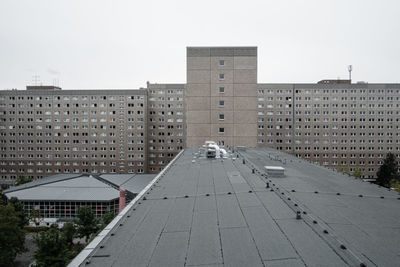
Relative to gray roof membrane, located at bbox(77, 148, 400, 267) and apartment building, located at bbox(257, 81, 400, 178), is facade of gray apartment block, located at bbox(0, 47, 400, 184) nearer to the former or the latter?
apartment building, located at bbox(257, 81, 400, 178)

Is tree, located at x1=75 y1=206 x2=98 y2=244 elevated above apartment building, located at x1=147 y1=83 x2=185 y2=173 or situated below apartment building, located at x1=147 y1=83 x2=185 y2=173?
below

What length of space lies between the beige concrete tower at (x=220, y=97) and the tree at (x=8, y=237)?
23470 mm

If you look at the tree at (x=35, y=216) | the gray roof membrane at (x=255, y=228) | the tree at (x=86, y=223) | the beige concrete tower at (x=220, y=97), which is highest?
the beige concrete tower at (x=220, y=97)

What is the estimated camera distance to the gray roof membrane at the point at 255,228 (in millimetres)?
5918

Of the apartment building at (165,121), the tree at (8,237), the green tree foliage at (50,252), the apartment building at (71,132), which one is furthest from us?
the apartment building at (165,121)

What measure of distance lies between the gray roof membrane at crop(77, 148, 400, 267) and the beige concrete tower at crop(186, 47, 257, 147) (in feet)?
97.2

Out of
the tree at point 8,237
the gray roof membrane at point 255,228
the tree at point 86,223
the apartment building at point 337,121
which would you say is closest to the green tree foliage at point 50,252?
the tree at point 8,237

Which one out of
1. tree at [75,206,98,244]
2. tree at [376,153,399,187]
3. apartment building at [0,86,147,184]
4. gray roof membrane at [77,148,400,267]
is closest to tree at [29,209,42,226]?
tree at [75,206,98,244]

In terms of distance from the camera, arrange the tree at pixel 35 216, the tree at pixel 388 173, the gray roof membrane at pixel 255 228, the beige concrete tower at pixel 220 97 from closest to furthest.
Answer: the gray roof membrane at pixel 255 228, the tree at pixel 35 216, the beige concrete tower at pixel 220 97, the tree at pixel 388 173

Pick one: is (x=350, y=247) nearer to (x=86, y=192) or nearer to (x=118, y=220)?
(x=118, y=220)

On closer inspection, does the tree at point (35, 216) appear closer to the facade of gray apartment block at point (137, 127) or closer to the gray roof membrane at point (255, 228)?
the facade of gray apartment block at point (137, 127)

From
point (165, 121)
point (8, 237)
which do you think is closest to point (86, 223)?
point (8, 237)

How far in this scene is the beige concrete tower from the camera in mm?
42375

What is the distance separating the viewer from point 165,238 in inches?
281
